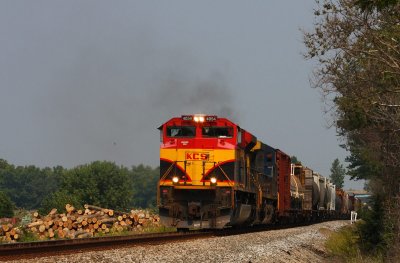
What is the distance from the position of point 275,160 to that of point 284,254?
1431cm

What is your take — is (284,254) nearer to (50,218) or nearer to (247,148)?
(247,148)

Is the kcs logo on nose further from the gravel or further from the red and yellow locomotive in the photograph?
the gravel

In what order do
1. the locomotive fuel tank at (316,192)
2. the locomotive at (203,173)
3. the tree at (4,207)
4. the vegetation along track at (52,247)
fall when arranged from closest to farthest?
the vegetation along track at (52,247), the locomotive at (203,173), the locomotive fuel tank at (316,192), the tree at (4,207)

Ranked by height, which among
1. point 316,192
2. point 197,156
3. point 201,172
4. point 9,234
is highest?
point 197,156

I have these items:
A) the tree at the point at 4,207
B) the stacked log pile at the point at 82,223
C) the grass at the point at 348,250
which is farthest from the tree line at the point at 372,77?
the tree at the point at 4,207

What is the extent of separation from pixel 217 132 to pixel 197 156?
3.85 feet

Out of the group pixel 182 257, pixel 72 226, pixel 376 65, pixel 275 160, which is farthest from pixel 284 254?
pixel 275 160

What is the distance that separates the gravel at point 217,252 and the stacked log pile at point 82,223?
6.97 metres

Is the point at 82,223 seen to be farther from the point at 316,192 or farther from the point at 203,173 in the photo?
the point at 316,192

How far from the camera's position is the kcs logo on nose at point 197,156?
81.8 ft

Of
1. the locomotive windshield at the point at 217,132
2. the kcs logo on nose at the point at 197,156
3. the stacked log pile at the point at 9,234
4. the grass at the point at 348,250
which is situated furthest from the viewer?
the locomotive windshield at the point at 217,132

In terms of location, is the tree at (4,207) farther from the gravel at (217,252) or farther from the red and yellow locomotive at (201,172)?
the gravel at (217,252)

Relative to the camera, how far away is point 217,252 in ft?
56.5

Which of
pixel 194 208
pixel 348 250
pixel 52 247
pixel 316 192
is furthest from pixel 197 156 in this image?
pixel 316 192
